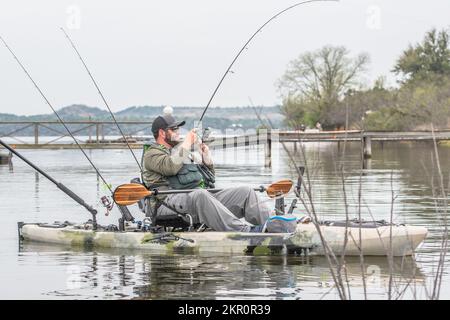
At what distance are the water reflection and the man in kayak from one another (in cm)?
47

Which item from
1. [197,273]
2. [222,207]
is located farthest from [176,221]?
[197,273]

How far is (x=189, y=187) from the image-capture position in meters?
13.0

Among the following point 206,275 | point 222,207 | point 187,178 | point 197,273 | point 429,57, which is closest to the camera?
point 206,275

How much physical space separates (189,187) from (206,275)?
72.2 inches

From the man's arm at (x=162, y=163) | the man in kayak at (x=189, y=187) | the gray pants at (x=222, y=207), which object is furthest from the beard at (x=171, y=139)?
the gray pants at (x=222, y=207)

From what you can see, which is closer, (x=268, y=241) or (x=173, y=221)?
(x=268, y=241)

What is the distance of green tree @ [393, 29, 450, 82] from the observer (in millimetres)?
86812

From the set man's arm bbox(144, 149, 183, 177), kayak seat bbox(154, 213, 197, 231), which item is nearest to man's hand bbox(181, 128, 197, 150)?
man's arm bbox(144, 149, 183, 177)

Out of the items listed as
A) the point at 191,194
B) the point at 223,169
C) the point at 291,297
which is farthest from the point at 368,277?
the point at 223,169

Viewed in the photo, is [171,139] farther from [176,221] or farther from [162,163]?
[176,221]

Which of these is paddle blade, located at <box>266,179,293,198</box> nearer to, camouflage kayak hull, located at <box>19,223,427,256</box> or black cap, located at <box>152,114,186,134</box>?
camouflage kayak hull, located at <box>19,223,427,256</box>

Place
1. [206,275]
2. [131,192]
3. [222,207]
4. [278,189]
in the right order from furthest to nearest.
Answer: [278,189]
[222,207]
[131,192]
[206,275]

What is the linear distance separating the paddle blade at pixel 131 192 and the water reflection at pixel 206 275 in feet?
2.11

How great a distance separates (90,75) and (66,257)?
103 inches
